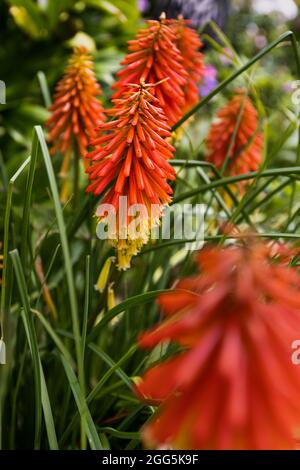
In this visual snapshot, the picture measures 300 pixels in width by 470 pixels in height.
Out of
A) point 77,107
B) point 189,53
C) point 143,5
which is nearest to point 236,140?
point 189,53

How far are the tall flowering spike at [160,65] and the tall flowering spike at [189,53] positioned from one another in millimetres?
227

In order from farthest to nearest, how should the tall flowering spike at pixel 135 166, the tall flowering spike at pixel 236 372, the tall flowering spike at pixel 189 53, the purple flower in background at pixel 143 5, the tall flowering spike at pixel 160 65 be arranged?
the purple flower in background at pixel 143 5, the tall flowering spike at pixel 189 53, the tall flowering spike at pixel 160 65, the tall flowering spike at pixel 135 166, the tall flowering spike at pixel 236 372

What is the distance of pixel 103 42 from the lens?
12.5 ft

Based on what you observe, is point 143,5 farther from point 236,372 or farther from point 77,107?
point 236,372

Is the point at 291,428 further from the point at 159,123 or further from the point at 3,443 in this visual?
the point at 3,443

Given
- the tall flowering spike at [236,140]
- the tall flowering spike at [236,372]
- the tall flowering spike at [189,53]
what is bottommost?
the tall flowering spike at [236,372]

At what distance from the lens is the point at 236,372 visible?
537mm

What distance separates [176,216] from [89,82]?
0.43 metres

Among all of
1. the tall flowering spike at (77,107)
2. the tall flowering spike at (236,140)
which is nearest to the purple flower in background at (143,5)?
the tall flowering spike at (236,140)

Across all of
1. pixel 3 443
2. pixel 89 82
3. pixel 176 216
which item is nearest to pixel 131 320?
pixel 176 216

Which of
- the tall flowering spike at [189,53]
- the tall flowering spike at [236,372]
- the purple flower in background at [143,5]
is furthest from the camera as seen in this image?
the purple flower in background at [143,5]

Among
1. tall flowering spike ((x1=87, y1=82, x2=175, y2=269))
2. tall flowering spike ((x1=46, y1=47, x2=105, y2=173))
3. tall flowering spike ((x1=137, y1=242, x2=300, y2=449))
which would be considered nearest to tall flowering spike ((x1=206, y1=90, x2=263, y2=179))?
tall flowering spike ((x1=46, y1=47, x2=105, y2=173))

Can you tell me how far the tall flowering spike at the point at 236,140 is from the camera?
5.62 ft

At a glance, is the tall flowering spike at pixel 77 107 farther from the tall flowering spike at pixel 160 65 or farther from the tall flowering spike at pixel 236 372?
the tall flowering spike at pixel 236 372
